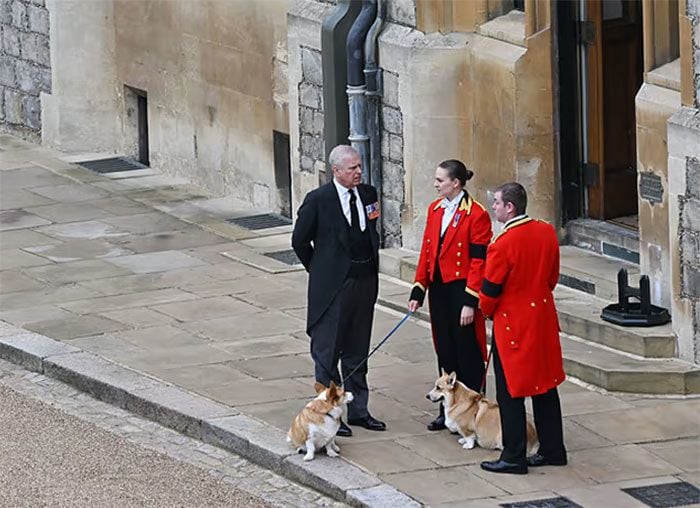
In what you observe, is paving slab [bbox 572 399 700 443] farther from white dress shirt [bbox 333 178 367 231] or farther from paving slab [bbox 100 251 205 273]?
paving slab [bbox 100 251 205 273]

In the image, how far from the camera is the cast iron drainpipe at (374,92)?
593 inches

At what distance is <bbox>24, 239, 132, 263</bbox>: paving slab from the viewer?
15.8 meters

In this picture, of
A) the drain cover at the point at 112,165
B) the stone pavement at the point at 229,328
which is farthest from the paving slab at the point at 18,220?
the drain cover at the point at 112,165

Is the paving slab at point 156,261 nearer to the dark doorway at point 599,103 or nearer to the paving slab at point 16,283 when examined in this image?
the paving slab at point 16,283

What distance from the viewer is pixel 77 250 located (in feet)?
52.6

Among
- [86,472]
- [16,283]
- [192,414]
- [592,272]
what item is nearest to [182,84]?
[16,283]

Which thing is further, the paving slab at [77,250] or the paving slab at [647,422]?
the paving slab at [77,250]

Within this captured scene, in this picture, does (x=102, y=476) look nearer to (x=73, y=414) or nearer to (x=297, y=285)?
(x=73, y=414)

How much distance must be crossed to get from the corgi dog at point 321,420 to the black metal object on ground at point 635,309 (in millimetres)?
2435

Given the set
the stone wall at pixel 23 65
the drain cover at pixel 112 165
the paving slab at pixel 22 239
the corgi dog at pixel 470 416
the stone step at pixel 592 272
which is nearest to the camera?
the corgi dog at pixel 470 416

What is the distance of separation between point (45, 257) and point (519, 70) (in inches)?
169

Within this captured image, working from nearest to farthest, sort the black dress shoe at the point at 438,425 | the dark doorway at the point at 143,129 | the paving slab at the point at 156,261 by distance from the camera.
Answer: the black dress shoe at the point at 438,425, the paving slab at the point at 156,261, the dark doorway at the point at 143,129

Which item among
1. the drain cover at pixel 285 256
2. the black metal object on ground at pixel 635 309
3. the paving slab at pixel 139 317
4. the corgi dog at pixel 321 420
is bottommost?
the corgi dog at pixel 321 420

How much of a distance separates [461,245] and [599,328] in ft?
5.87
